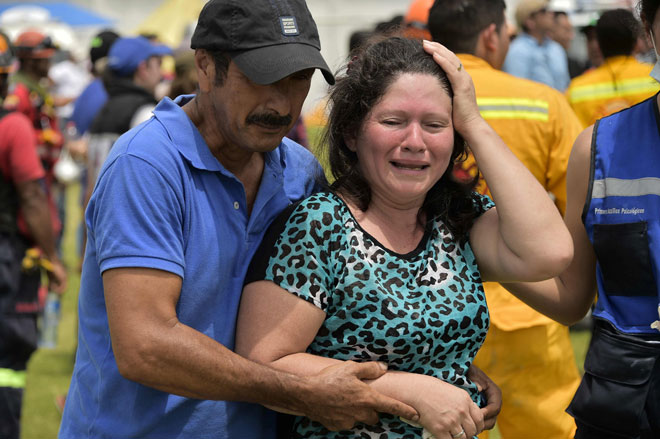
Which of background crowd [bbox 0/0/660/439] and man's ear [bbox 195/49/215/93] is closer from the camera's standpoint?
man's ear [bbox 195/49/215/93]

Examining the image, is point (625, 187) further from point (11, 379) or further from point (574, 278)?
point (11, 379)

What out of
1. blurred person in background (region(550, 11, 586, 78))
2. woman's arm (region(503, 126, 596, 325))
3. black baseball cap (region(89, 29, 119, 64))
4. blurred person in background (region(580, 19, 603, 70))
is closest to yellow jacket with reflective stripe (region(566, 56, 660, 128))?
blurred person in background (region(580, 19, 603, 70))

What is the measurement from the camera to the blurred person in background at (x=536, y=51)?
9.00 m

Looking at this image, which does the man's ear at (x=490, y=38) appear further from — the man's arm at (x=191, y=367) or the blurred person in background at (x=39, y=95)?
the blurred person in background at (x=39, y=95)

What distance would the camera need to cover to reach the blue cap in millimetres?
6988

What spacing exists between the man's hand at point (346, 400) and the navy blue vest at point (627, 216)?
686 mm

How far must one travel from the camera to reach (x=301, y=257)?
2.31 m

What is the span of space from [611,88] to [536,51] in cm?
322

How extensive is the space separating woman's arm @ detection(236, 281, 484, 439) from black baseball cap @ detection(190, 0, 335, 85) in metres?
0.57

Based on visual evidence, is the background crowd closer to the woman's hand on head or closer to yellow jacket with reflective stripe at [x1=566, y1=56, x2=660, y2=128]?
yellow jacket with reflective stripe at [x1=566, y1=56, x2=660, y2=128]

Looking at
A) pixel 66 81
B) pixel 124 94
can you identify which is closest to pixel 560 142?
pixel 124 94

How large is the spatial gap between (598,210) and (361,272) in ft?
2.35

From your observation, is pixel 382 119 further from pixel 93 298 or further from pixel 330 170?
pixel 93 298

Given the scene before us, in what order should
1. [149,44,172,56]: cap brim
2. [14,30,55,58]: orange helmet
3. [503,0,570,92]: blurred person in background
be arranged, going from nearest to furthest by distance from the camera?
[149,44,172,56]: cap brim → [14,30,55,58]: orange helmet → [503,0,570,92]: blurred person in background
